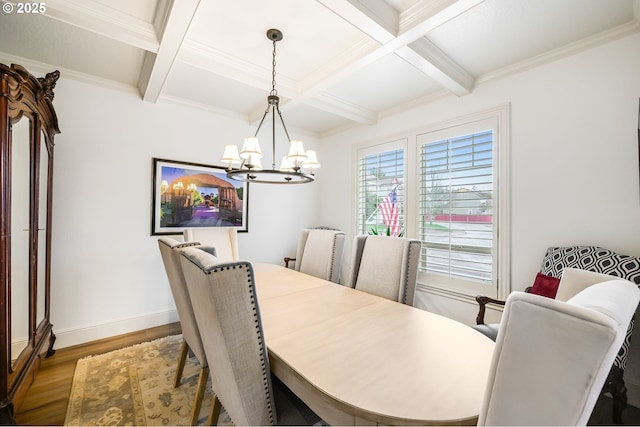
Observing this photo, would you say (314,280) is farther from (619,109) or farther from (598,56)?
(598,56)

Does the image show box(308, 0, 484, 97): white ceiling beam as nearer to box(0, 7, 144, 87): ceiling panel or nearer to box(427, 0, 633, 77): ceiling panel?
box(427, 0, 633, 77): ceiling panel

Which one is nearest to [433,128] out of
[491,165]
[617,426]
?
[491,165]

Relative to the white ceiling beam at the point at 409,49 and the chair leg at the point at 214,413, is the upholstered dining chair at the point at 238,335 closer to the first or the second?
the chair leg at the point at 214,413

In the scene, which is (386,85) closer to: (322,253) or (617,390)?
(322,253)

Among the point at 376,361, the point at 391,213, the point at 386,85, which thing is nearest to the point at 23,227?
Answer: the point at 376,361

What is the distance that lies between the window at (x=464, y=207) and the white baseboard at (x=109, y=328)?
112 inches

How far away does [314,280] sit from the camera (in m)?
2.17

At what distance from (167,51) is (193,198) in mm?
1604

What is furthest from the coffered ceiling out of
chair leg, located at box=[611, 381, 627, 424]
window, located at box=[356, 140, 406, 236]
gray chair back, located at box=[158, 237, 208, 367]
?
chair leg, located at box=[611, 381, 627, 424]

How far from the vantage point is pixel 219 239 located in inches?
108

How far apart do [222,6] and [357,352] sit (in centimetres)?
207

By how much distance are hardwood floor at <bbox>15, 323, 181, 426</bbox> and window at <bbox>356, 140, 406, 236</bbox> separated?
2524mm

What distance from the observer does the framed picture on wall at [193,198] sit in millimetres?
2975

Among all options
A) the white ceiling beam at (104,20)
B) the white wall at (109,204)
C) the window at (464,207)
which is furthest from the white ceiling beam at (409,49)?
the white wall at (109,204)
